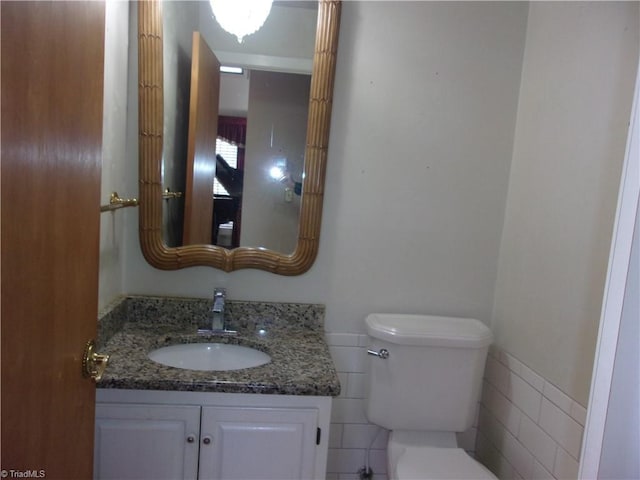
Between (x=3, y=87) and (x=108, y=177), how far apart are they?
90cm

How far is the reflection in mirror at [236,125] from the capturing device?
157 centimetres

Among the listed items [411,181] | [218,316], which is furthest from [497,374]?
[218,316]

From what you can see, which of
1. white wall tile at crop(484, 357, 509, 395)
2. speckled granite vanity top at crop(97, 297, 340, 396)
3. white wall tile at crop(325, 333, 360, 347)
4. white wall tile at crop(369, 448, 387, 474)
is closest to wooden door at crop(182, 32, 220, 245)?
speckled granite vanity top at crop(97, 297, 340, 396)

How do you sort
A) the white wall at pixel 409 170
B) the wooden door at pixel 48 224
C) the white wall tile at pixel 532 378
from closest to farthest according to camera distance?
1. the wooden door at pixel 48 224
2. the white wall tile at pixel 532 378
3. the white wall at pixel 409 170

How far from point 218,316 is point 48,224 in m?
0.92

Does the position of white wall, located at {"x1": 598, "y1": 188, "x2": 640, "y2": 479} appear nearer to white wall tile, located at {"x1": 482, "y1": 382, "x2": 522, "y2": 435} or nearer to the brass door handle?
white wall tile, located at {"x1": 482, "y1": 382, "x2": 522, "y2": 435}

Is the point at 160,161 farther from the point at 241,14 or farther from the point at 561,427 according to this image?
A: the point at 561,427

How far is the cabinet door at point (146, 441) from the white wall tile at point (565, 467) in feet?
3.37

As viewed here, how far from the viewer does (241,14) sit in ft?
4.82

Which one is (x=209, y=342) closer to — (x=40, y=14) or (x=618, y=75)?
(x=40, y=14)

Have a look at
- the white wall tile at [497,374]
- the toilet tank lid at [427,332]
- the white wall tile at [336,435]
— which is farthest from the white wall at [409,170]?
the white wall tile at [336,435]

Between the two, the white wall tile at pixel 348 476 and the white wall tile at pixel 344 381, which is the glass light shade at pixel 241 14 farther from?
the white wall tile at pixel 348 476

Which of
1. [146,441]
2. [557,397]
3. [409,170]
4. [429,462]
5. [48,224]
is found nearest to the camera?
[48,224]

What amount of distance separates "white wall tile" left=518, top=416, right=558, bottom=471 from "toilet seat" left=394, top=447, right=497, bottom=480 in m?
0.15
